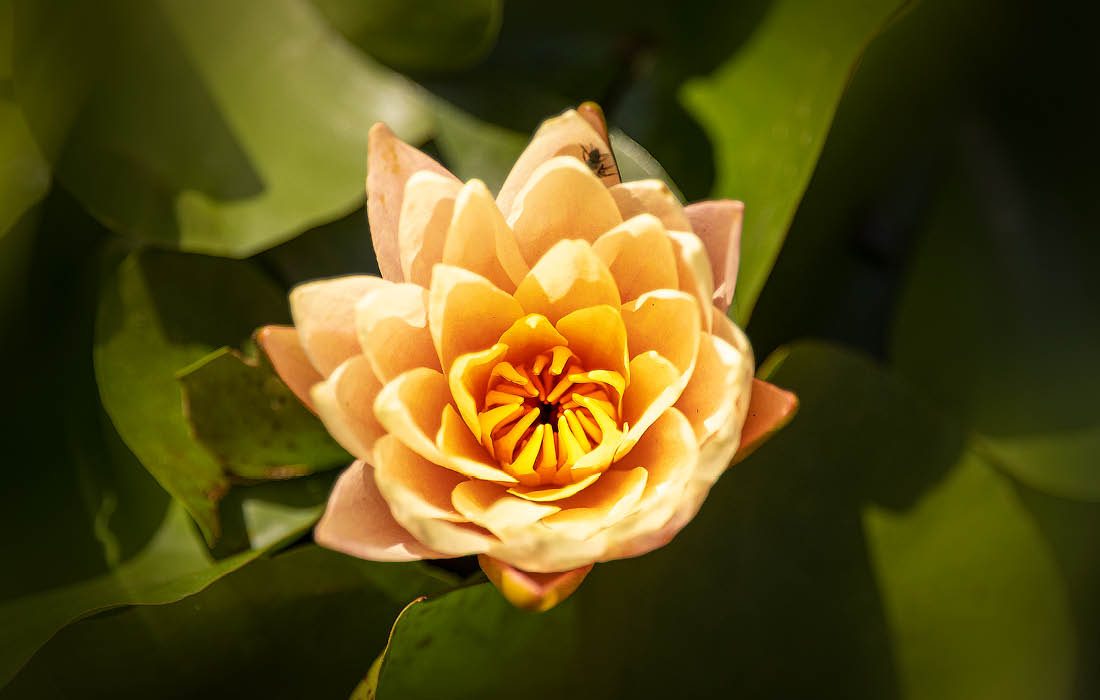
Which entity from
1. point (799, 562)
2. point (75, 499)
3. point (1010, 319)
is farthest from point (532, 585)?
point (1010, 319)

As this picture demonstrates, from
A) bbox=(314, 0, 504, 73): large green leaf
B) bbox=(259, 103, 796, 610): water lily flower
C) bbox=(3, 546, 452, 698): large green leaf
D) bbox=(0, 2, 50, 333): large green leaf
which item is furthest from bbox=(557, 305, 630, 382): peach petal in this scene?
bbox=(0, 2, 50, 333): large green leaf

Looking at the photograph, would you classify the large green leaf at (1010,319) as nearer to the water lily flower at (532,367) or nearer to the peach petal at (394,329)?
the water lily flower at (532,367)

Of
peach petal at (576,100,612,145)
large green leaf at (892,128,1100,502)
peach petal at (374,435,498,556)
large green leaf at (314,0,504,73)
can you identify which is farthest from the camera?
large green leaf at (892,128,1100,502)

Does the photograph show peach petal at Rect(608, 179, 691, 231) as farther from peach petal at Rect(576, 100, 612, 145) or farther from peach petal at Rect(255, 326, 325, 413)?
peach petal at Rect(255, 326, 325, 413)

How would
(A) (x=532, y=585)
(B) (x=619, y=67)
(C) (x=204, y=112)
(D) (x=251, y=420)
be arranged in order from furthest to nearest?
(B) (x=619, y=67) → (C) (x=204, y=112) → (D) (x=251, y=420) → (A) (x=532, y=585)

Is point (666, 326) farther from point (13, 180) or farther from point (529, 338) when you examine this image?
point (13, 180)

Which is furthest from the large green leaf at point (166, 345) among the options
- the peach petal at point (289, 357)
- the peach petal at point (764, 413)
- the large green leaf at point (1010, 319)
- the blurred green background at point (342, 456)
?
the large green leaf at point (1010, 319)
